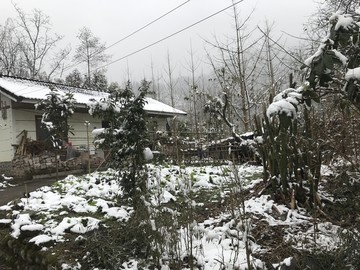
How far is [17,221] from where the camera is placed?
5477mm

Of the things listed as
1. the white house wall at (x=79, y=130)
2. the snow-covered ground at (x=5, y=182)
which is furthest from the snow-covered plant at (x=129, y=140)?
the white house wall at (x=79, y=130)

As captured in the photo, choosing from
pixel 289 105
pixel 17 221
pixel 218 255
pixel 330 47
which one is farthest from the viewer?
pixel 17 221

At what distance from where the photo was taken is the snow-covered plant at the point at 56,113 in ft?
38.0

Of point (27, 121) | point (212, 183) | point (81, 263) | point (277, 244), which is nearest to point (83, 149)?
point (27, 121)

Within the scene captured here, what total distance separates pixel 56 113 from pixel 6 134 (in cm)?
366

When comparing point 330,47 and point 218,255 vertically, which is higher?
point 330,47

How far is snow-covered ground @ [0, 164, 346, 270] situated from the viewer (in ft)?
11.6

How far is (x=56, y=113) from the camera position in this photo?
11617mm

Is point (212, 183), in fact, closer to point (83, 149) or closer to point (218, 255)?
point (218, 255)

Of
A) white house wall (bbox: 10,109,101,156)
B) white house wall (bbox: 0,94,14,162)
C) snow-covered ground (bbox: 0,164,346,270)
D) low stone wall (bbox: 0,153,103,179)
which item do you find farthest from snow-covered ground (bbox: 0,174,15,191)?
snow-covered ground (bbox: 0,164,346,270)

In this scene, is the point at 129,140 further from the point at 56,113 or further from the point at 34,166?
the point at 34,166

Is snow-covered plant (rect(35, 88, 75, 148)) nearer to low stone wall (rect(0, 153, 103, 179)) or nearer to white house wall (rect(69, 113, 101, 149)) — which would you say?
low stone wall (rect(0, 153, 103, 179))

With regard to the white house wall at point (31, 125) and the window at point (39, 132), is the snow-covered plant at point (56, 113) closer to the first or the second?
the white house wall at point (31, 125)

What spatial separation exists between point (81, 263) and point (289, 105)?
9.79ft
